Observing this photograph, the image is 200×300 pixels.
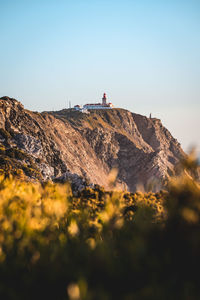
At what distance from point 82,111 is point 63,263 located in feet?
377

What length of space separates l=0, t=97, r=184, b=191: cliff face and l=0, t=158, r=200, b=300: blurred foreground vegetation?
134 feet

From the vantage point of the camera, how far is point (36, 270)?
3896mm

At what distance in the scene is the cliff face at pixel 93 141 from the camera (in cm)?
5709

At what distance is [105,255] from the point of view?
12.1 ft

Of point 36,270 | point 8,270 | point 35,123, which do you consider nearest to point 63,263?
point 36,270

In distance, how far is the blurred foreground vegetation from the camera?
11.0 ft

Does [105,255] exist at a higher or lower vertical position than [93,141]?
lower

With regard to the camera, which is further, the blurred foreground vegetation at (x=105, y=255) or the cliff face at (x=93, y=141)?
the cliff face at (x=93, y=141)

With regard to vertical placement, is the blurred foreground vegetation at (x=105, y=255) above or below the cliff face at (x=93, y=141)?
below

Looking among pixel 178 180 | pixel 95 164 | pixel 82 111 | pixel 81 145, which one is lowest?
pixel 178 180

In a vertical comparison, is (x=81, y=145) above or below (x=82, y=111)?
below

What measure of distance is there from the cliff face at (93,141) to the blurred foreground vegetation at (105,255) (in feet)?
134

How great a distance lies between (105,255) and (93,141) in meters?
99.3

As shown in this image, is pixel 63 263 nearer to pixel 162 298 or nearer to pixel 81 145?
pixel 162 298
